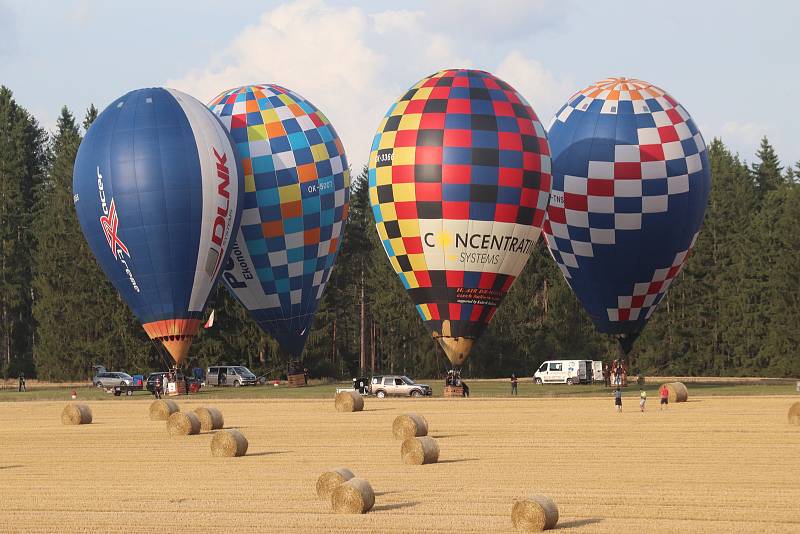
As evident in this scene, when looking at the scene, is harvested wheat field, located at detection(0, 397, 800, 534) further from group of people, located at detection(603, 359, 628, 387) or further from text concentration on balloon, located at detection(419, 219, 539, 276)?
group of people, located at detection(603, 359, 628, 387)

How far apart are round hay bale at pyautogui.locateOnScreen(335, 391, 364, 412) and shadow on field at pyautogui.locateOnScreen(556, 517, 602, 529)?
88.6 feet

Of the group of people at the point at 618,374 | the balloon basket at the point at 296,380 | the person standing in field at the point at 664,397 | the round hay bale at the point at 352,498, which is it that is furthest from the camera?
the balloon basket at the point at 296,380

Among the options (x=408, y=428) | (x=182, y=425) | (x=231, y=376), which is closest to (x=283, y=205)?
(x=231, y=376)

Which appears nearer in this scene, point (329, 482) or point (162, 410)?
point (329, 482)

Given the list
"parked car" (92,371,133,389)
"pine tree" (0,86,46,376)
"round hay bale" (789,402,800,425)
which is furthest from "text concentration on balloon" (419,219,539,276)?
"pine tree" (0,86,46,376)

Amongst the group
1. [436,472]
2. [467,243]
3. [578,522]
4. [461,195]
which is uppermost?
[461,195]

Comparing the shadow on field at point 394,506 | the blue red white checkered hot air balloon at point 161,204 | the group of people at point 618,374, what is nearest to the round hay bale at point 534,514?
the shadow on field at point 394,506

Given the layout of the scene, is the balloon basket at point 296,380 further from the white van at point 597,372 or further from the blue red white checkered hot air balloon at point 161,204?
the white van at point 597,372

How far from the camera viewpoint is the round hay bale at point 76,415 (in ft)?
158

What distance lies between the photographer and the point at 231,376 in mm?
81062

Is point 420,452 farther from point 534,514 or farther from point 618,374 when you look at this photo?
point 618,374

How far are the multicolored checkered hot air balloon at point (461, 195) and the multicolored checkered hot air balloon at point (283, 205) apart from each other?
9.59m

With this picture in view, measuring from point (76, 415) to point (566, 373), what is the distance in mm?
34735

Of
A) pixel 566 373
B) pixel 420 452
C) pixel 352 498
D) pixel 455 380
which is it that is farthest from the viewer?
pixel 566 373
